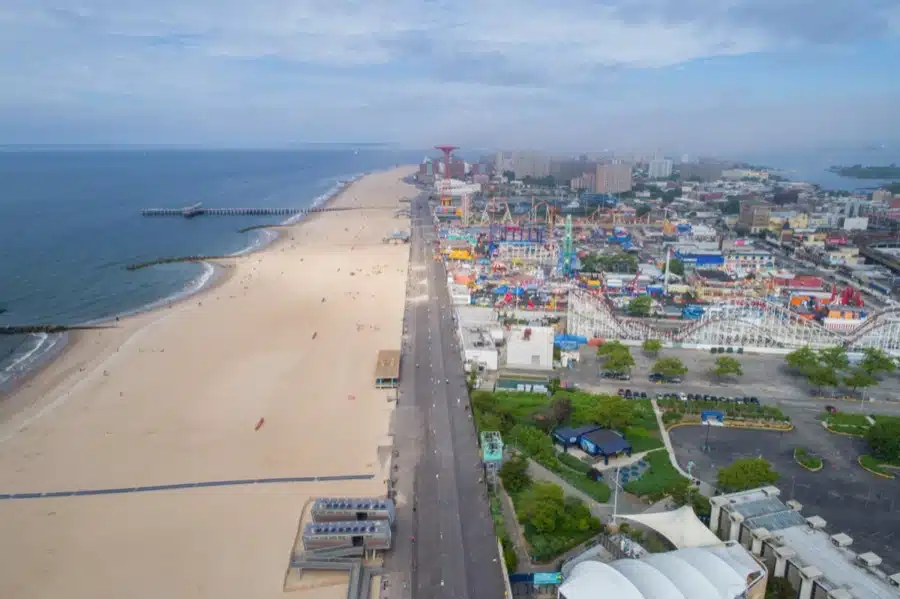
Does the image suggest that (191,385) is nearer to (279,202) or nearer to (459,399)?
(459,399)

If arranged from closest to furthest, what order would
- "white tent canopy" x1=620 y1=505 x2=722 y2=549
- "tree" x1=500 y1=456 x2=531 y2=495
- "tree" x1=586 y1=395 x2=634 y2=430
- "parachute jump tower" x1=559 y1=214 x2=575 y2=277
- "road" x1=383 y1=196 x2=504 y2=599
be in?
1. "road" x1=383 y1=196 x2=504 y2=599
2. "white tent canopy" x1=620 y1=505 x2=722 y2=549
3. "tree" x1=500 y1=456 x2=531 y2=495
4. "tree" x1=586 y1=395 x2=634 y2=430
5. "parachute jump tower" x1=559 y1=214 x2=575 y2=277

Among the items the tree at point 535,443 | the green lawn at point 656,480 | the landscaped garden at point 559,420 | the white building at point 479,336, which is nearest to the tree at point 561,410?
the landscaped garden at point 559,420

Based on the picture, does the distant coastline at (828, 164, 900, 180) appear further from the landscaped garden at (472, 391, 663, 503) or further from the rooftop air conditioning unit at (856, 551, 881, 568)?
the rooftop air conditioning unit at (856, 551, 881, 568)

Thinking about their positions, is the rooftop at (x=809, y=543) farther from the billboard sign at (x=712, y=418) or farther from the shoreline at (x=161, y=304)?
the shoreline at (x=161, y=304)

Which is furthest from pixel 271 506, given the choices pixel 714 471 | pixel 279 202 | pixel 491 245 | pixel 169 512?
pixel 279 202

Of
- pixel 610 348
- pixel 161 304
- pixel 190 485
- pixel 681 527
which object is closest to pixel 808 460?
pixel 681 527

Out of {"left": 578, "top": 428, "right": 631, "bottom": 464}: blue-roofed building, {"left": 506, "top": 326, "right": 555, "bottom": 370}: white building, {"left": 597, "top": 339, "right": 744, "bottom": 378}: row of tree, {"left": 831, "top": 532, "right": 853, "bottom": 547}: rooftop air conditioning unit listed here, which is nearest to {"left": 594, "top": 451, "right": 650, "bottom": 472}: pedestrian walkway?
{"left": 578, "top": 428, "right": 631, "bottom": 464}: blue-roofed building

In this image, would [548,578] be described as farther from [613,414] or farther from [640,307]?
[640,307]
